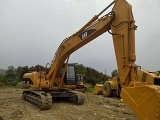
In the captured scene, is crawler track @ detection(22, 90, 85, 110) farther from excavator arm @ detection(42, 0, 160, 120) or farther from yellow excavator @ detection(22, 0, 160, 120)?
excavator arm @ detection(42, 0, 160, 120)

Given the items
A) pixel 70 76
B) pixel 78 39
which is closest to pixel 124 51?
pixel 78 39

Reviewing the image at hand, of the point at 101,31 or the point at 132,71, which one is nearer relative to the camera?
the point at 132,71

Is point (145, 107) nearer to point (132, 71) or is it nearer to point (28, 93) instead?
point (132, 71)

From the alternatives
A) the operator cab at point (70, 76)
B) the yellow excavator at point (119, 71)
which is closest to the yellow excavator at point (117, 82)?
the operator cab at point (70, 76)

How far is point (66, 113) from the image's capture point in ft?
29.6

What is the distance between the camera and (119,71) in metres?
7.27

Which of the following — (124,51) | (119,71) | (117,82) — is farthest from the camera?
(117,82)

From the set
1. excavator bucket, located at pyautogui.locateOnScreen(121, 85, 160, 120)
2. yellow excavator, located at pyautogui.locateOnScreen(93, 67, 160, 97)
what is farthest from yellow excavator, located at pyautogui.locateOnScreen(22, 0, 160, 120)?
yellow excavator, located at pyautogui.locateOnScreen(93, 67, 160, 97)

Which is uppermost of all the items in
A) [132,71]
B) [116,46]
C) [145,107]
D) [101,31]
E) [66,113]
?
[101,31]

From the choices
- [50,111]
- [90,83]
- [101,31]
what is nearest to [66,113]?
[50,111]

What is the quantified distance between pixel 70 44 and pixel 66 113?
3430 mm

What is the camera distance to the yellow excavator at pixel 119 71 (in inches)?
211

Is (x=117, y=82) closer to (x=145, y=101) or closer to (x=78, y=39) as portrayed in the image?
(x=78, y=39)

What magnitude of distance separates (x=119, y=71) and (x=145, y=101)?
207 centimetres
